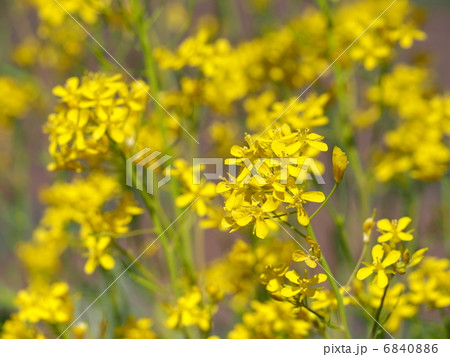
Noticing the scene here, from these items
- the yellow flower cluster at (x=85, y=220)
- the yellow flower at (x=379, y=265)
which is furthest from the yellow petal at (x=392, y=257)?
the yellow flower cluster at (x=85, y=220)

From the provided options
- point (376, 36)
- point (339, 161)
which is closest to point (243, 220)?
point (339, 161)

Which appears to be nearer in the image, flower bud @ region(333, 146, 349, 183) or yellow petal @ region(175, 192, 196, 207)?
flower bud @ region(333, 146, 349, 183)

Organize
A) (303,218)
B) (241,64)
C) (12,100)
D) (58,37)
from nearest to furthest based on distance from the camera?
(303,218) → (241,64) → (58,37) → (12,100)

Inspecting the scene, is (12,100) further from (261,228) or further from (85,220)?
(261,228)

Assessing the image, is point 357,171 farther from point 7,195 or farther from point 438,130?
→ point 7,195

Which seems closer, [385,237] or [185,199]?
[385,237]

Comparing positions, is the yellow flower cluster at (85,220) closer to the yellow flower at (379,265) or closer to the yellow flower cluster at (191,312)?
the yellow flower cluster at (191,312)

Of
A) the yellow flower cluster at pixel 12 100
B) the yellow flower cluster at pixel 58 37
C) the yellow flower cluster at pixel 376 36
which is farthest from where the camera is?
the yellow flower cluster at pixel 12 100

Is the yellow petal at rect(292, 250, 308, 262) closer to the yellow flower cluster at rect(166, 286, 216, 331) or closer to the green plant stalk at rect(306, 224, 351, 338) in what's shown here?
the green plant stalk at rect(306, 224, 351, 338)

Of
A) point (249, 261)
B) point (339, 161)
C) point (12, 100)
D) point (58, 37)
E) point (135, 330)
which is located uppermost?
point (58, 37)

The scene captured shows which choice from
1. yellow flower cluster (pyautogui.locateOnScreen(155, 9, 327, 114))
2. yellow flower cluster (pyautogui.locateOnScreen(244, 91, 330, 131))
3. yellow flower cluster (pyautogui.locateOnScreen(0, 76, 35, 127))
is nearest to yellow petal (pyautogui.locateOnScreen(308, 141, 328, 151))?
yellow flower cluster (pyautogui.locateOnScreen(244, 91, 330, 131))

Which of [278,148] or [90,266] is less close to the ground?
[278,148]
